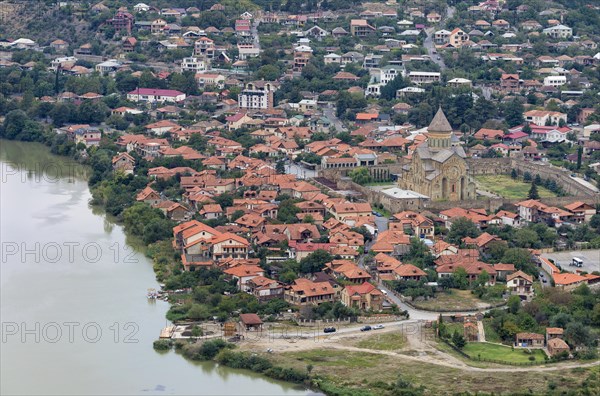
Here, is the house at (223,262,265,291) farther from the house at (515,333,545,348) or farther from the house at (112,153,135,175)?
the house at (112,153,135,175)

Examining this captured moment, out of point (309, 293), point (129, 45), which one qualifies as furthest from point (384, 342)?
point (129, 45)

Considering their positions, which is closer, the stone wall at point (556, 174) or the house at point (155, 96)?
the stone wall at point (556, 174)

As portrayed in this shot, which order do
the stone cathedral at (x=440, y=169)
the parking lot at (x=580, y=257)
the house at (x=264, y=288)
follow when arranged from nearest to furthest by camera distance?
the house at (x=264, y=288) → the parking lot at (x=580, y=257) → the stone cathedral at (x=440, y=169)

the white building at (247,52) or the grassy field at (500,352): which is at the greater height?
the white building at (247,52)

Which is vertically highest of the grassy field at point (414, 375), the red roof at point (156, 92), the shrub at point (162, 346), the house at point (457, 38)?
the house at point (457, 38)

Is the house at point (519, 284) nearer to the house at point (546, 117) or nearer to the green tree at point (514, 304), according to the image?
the green tree at point (514, 304)

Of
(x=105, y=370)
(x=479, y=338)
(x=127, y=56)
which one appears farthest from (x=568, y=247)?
(x=127, y=56)

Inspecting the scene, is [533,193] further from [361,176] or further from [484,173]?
[361,176]

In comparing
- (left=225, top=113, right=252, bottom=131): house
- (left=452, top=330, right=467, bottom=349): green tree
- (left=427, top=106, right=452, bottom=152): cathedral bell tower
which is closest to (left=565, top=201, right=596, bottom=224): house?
(left=427, top=106, right=452, bottom=152): cathedral bell tower

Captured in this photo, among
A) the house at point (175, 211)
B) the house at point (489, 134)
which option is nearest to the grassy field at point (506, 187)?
the house at point (489, 134)

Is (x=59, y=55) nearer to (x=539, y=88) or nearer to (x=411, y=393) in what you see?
(x=539, y=88)
